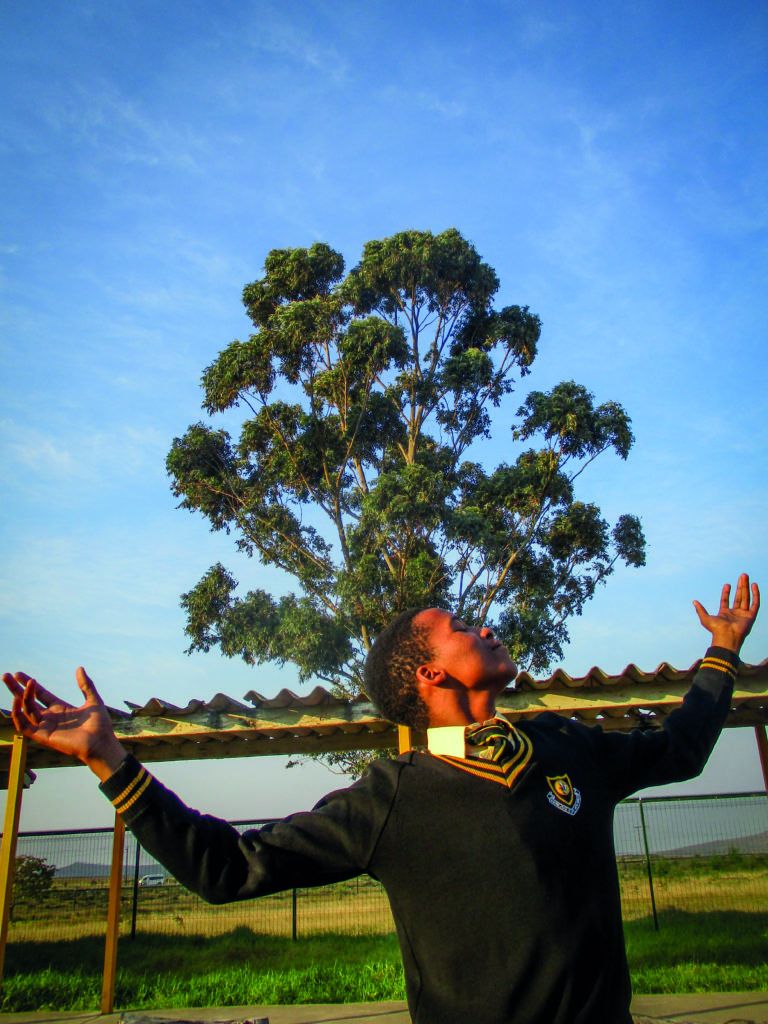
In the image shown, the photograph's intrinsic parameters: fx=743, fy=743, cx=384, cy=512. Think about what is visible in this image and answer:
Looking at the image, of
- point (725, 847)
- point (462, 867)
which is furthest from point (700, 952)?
point (462, 867)

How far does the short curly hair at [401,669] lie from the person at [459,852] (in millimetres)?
153

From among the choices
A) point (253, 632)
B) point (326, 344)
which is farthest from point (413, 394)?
point (253, 632)

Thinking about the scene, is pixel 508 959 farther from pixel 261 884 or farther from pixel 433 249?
pixel 433 249

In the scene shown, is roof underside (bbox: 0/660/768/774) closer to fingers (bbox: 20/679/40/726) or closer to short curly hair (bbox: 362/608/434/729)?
short curly hair (bbox: 362/608/434/729)

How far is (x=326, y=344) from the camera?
15.2m

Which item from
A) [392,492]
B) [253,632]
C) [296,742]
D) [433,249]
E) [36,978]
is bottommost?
[36,978]

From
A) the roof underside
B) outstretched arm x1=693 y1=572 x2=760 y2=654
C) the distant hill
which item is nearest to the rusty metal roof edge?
the roof underside

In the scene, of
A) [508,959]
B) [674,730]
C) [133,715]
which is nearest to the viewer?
[508,959]

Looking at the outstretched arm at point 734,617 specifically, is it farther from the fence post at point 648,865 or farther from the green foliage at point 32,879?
the green foliage at point 32,879

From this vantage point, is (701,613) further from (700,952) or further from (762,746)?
(700,952)

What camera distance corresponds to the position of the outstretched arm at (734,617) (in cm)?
170

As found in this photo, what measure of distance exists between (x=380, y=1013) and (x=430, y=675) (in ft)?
21.5

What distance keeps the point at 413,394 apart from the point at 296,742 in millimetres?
10273

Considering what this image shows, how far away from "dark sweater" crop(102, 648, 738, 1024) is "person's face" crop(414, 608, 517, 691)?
0.21 meters
